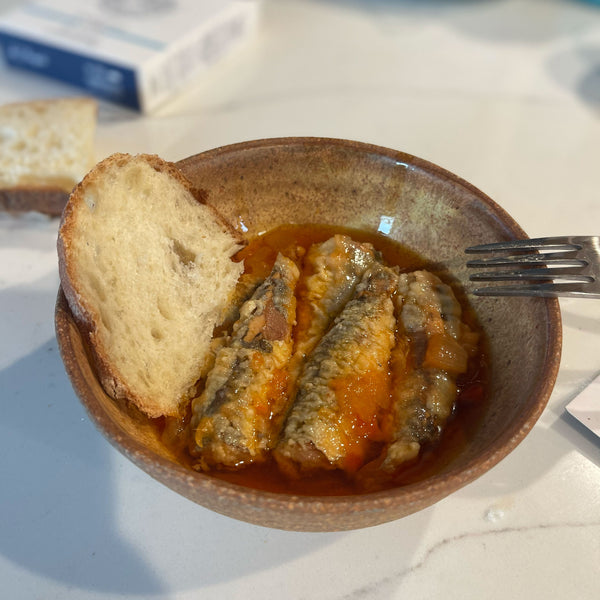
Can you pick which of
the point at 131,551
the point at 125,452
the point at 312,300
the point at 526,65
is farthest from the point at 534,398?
the point at 526,65

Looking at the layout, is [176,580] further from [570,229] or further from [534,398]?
[570,229]

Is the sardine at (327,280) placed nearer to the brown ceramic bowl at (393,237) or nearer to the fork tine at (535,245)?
the brown ceramic bowl at (393,237)

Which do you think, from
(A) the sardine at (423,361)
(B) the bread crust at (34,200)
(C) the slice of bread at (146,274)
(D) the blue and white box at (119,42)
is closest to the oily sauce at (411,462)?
(A) the sardine at (423,361)

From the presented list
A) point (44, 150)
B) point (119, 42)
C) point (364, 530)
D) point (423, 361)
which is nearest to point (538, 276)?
point (423, 361)

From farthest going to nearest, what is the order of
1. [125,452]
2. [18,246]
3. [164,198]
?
1. [18,246]
2. [164,198]
3. [125,452]

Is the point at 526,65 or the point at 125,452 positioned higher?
the point at 526,65

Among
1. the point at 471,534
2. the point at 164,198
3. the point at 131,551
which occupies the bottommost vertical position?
the point at 131,551

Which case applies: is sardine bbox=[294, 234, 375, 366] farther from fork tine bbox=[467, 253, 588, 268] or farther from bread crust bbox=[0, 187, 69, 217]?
bread crust bbox=[0, 187, 69, 217]

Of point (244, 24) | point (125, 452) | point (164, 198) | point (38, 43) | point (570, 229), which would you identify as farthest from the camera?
point (244, 24)
